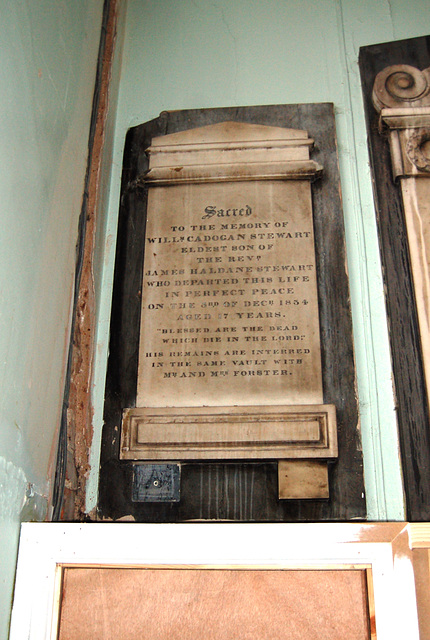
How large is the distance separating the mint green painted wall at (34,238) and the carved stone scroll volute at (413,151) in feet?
3.91

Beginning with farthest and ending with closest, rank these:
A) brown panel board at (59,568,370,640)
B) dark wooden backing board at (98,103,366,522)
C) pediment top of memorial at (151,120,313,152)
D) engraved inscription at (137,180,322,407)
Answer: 1. pediment top of memorial at (151,120,313,152)
2. engraved inscription at (137,180,322,407)
3. dark wooden backing board at (98,103,366,522)
4. brown panel board at (59,568,370,640)

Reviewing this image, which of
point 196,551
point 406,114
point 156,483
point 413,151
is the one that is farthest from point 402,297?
point 196,551

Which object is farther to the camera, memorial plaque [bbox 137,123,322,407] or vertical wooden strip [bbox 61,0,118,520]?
memorial plaque [bbox 137,123,322,407]

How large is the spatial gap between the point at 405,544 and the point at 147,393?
96cm

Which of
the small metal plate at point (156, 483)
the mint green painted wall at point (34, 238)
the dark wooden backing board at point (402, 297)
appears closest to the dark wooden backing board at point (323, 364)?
the small metal plate at point (156, 483)

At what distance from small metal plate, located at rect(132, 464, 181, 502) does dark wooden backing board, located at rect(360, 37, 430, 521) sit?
737 mm

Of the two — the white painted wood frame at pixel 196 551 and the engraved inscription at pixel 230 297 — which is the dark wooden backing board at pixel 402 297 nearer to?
the engraved inscription at pixel 230 297

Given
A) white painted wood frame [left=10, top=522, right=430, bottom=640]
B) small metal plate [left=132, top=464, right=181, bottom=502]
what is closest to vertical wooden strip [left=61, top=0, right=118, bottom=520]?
small metal plate [left=132, top=464, right=181, bottom=502]

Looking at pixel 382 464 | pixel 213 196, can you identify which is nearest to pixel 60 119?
pixel 213 196

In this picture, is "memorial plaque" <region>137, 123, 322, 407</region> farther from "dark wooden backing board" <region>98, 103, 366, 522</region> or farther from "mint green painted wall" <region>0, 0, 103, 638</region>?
"mint green painted wall" <region>0, 0, 103, 638</region>

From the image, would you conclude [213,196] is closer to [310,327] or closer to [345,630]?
[310,327]

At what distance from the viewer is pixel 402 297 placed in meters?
2.07

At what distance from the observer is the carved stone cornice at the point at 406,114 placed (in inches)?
87.6

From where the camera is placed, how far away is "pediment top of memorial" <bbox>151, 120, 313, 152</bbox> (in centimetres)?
231
